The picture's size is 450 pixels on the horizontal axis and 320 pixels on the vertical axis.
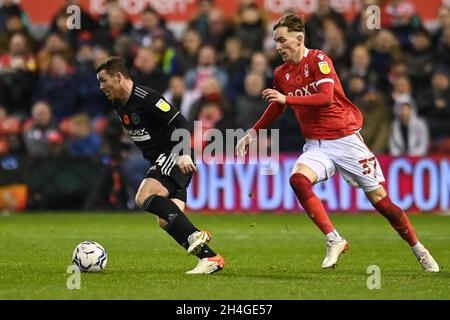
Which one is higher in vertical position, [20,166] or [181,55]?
[181,55]

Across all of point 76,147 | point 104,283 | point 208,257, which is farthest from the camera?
point 76,147

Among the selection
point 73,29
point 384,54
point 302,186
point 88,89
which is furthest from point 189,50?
point 302,186

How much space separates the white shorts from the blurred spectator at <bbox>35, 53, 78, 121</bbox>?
10.0 m

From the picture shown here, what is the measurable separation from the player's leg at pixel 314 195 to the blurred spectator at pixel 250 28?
9480 millimetres

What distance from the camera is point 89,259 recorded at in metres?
10.2

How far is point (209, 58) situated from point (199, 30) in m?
1.39

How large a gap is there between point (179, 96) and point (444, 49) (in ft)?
15.8

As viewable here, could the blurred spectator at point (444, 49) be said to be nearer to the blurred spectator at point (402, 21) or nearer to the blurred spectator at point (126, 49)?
the blurred spectator at point (402, 21)

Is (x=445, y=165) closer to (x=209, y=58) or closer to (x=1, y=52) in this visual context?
(x=209, y=58)

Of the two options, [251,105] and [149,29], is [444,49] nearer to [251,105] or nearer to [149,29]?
[251,105]

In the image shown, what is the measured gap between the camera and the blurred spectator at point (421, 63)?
19.4 m

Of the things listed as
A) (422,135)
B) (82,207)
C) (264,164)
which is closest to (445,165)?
(422,135)

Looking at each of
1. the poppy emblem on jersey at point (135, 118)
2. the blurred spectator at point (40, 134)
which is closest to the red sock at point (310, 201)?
the poppy emblem on jersey at point (135, 118)

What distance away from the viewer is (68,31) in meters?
20.4
